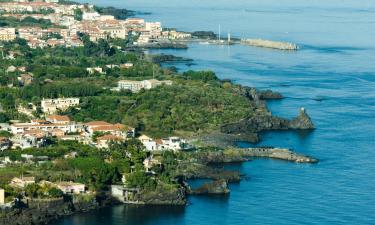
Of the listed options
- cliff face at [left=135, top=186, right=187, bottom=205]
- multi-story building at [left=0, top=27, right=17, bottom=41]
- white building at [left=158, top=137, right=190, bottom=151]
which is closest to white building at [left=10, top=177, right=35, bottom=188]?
cliff face at [left=135, top=186, right=187, bottom=205]

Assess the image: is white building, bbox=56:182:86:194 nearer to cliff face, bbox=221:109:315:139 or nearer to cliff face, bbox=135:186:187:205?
cliff face, bbox=135:186:187:205

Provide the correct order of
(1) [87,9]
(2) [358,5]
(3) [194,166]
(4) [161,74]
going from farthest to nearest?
(2) [358,5] < (1) [87,9] < (4) [161,74] < (3) [194,166]

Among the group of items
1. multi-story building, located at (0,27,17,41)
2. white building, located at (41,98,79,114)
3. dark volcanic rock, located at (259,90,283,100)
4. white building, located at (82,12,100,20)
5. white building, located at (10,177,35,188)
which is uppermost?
white building, located at (82,12,100,20)

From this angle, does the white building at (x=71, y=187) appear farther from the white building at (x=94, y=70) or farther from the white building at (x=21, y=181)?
the white building at (x=94, y=70)

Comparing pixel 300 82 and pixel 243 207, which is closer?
pixel 243 207

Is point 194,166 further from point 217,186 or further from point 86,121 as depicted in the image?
point 86,121

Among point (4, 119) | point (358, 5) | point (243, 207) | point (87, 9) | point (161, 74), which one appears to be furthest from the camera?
point (358, 5)

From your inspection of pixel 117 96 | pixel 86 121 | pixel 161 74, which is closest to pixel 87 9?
pixel 161 74
